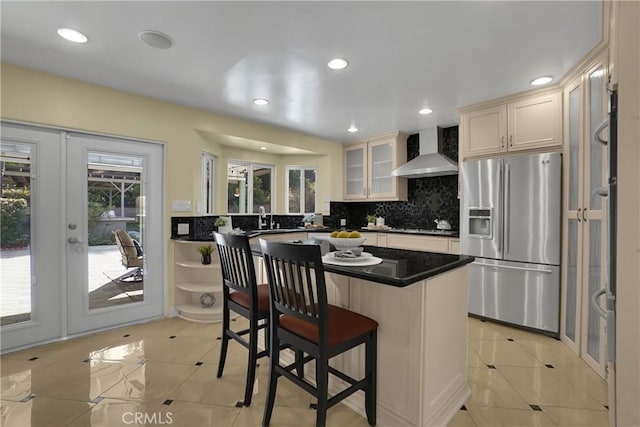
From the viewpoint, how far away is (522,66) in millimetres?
2414

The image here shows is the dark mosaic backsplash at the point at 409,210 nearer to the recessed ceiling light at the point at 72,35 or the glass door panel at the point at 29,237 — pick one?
the glass door panel at the point at 29,237

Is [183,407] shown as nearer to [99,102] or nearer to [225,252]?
[225,252]

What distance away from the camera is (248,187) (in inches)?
192

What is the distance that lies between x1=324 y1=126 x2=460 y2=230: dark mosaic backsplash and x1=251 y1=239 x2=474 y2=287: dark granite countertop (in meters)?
2.50

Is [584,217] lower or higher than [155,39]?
lower

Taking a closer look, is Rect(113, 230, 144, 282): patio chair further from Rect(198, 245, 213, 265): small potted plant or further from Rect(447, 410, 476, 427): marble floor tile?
Rect(447, 410, 476, 427): marble floor tile

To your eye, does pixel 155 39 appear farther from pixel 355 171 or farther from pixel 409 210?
pixel 409 210

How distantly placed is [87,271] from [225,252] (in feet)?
5.99

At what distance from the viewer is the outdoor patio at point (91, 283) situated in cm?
248

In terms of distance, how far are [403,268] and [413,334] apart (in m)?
0.33

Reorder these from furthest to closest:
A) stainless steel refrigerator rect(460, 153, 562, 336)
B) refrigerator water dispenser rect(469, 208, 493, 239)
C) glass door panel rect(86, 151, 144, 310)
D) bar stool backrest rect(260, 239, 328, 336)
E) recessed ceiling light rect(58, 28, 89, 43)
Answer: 1. refrigerator water dispenser rect(469, 208, 493, 239)
2. glass door panel rect(86, 151, 144, 310)
3. stainless steel refrigerator rect(460, 153, 562, 336)
4. recessed ceiling light rect(58, 28, 89, 43)
5. bar stool backrest rect(260, 239, 328, 336)

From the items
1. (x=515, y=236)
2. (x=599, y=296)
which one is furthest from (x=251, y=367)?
(x=515, y=236)

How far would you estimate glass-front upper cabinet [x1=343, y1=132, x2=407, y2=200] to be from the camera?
15.1 ft

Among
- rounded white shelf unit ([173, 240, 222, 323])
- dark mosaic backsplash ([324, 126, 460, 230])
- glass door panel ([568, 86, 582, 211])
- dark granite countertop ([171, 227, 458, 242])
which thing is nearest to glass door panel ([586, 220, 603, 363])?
glass door panel ([568, 86, 582, 211])
